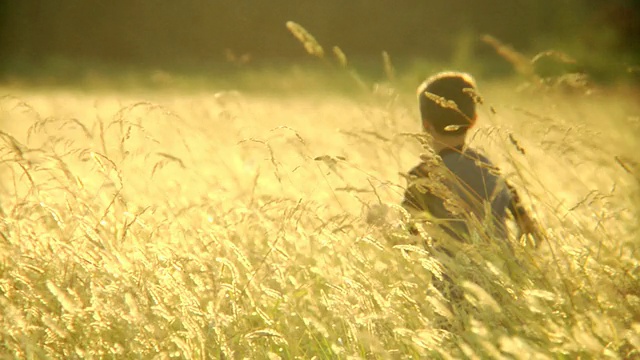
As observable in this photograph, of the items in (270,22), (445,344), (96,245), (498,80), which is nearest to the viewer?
(445,344)

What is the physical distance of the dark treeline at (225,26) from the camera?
33062 millimetres

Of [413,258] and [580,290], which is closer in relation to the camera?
[580,290]

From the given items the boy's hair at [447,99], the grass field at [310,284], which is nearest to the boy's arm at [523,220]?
the grass field at [310,284]

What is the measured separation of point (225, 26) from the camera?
33906mm

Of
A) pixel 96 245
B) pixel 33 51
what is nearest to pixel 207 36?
pixel 33 51

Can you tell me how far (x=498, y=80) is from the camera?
1930cm

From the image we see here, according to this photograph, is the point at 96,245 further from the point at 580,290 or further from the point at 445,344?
the point at 580,290

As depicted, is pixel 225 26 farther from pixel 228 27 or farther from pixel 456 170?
pixel 456 170

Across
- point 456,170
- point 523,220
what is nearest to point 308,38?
point 456,170

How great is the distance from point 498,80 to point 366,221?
1715cm

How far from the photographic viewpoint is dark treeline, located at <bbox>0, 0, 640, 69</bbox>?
33.1 meters

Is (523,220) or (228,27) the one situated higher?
(228,27)

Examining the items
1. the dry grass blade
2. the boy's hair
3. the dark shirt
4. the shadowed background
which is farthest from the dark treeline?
the dry grass blade

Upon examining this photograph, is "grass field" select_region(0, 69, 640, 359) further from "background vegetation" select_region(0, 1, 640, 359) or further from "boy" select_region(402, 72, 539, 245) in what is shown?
"boy" select_region(402, 72, 539, 245)
